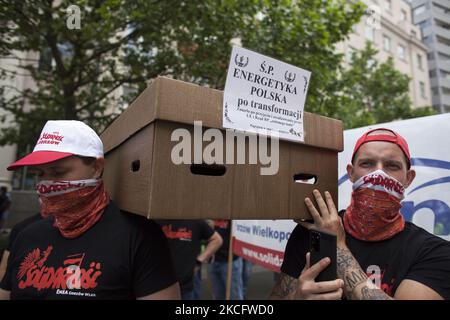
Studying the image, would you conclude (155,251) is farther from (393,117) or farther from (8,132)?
(393,117)

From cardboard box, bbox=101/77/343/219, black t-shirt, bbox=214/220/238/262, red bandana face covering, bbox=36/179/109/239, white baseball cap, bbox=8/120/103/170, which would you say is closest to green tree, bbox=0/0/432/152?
black t-shirt, bbox=214/220/238/262

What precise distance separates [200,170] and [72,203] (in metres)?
0.62

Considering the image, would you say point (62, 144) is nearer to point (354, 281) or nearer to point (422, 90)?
point (354, 281)

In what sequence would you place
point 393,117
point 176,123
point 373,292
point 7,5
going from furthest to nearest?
point 393,117 < point 7,5 < point 373,292 < point 176,123

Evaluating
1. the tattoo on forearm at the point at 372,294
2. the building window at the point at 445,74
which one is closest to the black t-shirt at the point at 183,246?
the tattoo on forearm at the point at 372,294

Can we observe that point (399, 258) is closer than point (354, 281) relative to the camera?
No

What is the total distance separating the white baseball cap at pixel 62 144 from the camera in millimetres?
1434

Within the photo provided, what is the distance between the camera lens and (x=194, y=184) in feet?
3.67

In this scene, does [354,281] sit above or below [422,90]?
below

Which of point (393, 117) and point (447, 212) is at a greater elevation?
point (393, 117)

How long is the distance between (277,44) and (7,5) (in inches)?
168

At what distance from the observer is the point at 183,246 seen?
3.51 metres

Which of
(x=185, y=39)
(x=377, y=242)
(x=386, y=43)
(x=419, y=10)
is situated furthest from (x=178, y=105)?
(x=386, y=43)

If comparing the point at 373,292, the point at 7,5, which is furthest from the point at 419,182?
the point at 7,5
